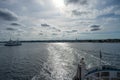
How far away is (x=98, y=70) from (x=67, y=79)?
12.0 metres

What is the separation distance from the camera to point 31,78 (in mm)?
33844

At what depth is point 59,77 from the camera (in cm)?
3353

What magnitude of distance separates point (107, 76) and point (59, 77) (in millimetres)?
14661

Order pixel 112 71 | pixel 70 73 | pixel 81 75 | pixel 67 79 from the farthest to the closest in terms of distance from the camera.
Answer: pixel 70 73 → pixel 67 79 → pixel 112 71 → pixel 81 75

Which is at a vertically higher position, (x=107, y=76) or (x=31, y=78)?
(x=107, y=76)

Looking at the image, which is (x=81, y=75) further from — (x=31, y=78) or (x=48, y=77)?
(x=31, y=78)

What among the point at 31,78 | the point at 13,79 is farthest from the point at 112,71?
the point at 13,79

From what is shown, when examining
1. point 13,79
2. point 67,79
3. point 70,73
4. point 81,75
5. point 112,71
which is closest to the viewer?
point 81,75

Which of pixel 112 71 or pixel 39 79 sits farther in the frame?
pixel 39 79

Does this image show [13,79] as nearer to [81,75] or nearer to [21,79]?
[21,79]

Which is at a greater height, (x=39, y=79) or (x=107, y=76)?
(x=107, y=76)

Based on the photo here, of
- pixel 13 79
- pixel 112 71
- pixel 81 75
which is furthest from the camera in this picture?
pixel 13 79

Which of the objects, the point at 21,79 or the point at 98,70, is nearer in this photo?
the point at 98,70

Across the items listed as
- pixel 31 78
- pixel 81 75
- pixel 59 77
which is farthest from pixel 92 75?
pixel 31 78
